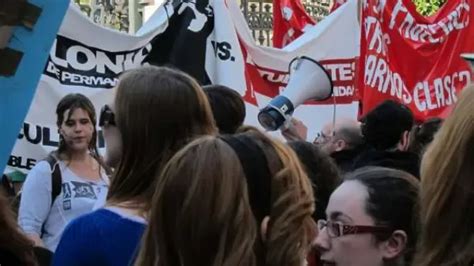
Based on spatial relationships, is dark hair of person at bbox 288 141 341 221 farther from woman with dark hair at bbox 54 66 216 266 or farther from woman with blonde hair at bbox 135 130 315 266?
woman with blonde hair at bbox 135 130 315 266

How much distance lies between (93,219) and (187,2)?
4.90m

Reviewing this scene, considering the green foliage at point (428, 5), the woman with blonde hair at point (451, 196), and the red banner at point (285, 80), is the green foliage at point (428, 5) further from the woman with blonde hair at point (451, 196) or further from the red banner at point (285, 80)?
the woman with blonde hair at point (451, 196)

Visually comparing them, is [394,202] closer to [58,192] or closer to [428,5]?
[58,192]

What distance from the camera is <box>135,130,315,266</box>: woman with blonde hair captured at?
2.16m

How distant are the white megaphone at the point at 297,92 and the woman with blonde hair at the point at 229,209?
3501 mm

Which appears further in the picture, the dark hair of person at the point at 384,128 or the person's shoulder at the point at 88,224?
the dark hair of person at the point at 384,128

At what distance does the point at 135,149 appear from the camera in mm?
2746

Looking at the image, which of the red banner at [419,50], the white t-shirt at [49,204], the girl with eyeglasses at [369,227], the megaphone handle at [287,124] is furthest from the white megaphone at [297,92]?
the girl with eyeglasses at [369,227]

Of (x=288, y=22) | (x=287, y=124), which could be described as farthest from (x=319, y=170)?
(x=288, y=22)

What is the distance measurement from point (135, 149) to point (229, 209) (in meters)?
0.65

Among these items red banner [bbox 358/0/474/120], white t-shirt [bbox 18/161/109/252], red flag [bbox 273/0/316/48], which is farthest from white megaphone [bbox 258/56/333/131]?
red flag [bbox 273/0/316/48]

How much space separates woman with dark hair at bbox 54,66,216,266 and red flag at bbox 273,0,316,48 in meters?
6.35

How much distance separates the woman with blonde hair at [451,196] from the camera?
2.18 meters

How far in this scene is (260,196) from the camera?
7.33 ft
